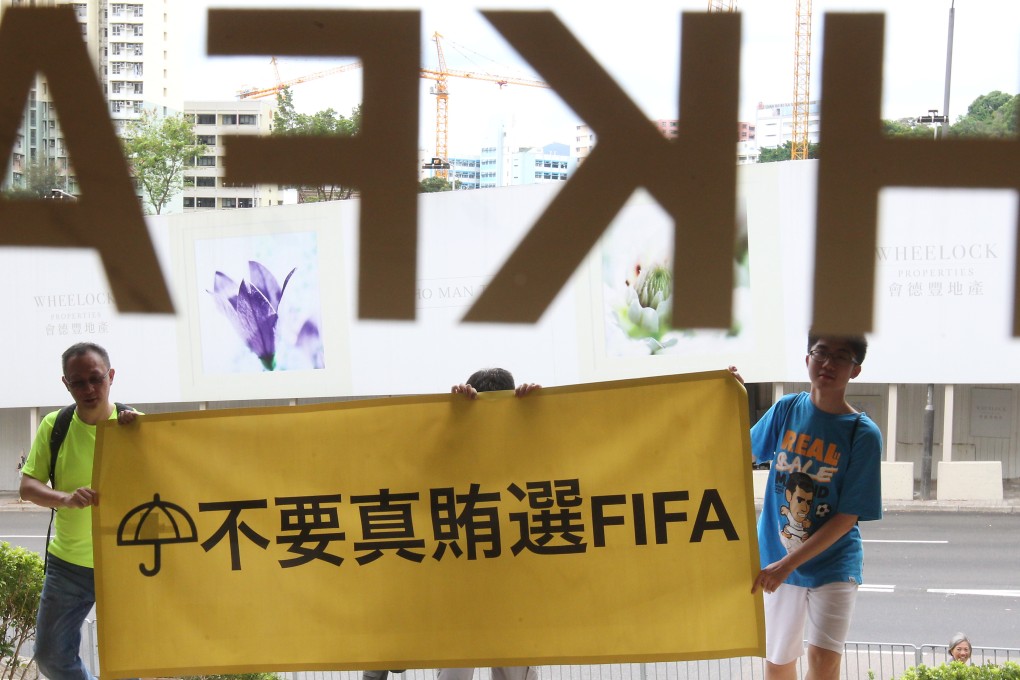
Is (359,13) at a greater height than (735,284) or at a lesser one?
greater

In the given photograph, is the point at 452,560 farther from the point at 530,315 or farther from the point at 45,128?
the point at 45,128

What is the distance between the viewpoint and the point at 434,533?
220 cm

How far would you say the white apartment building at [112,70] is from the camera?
1.53 meters

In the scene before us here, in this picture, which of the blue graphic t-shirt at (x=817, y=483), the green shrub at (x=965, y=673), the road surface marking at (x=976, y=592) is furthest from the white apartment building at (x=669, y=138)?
the road surface marking at (x=976, y=592)

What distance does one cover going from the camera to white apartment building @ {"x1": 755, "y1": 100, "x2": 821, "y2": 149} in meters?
1.54

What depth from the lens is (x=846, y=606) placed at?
2227 millimetres

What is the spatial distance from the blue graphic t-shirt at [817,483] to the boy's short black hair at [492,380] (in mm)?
638

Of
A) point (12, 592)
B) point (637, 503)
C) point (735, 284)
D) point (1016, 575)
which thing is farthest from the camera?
point (1016, 575)

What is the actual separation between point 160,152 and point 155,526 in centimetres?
99

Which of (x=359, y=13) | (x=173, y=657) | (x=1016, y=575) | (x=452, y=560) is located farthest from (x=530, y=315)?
(x=1016, y=575)

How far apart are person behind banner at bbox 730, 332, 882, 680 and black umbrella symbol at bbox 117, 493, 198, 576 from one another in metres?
1.29

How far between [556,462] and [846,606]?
2.41ft

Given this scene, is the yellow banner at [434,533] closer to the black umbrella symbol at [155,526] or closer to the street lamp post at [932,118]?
the black umbrella symbol at [155,526]

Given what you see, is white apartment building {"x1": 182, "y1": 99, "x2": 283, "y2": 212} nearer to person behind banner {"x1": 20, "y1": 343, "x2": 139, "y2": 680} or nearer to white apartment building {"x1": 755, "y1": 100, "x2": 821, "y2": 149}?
white apartment building {"x1": 755, "y1": 100, "x2": 821, "y2": 149}
